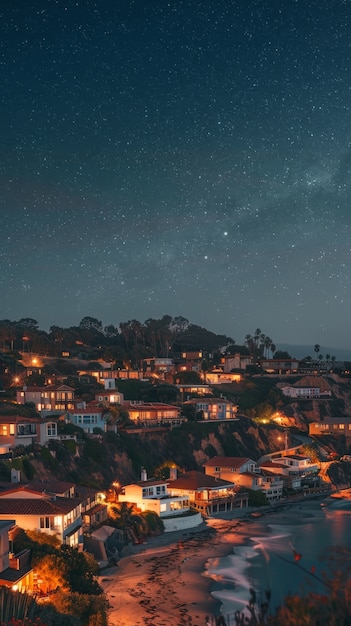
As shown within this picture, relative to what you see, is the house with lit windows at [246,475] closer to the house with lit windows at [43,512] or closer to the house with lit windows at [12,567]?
the house with lit windows at [43,512]

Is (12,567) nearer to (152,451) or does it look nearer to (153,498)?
(153,498)

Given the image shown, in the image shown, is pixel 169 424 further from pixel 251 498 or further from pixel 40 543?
pixel 40 543

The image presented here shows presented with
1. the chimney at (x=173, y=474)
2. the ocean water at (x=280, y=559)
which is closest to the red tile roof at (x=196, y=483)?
the chimney at (x=173, y=474)

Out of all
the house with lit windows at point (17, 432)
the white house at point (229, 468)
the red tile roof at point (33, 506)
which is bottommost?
the white house at point (229, 468)

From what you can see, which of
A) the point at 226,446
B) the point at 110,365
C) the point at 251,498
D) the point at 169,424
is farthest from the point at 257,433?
the point at 110,365

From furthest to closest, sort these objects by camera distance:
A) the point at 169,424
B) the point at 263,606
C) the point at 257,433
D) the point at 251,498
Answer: the point at 257,433, the point at 169,424, the point at 251,498, the point at 263,606

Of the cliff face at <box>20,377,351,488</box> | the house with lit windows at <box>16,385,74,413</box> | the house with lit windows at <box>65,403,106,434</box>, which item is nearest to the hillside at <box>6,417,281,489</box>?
the cliff face at <box>20,377,351,488</box>

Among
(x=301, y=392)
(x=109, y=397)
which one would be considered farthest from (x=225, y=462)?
(x=301, y=392)
